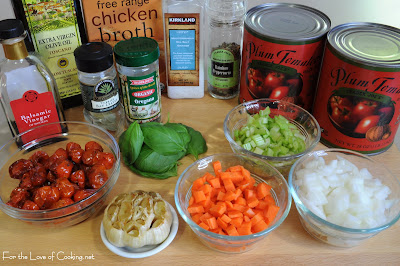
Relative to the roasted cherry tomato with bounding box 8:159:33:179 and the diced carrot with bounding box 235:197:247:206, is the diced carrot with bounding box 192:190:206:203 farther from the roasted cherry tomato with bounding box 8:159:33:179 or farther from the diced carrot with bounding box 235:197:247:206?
the roasted cherry tomato with bounding box 8:159:33:179

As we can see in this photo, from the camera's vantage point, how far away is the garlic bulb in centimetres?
88

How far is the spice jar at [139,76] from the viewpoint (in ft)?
3.54

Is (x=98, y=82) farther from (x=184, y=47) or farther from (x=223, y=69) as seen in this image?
(x=223, y=69)

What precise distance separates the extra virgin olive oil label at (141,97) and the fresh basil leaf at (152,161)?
134mm

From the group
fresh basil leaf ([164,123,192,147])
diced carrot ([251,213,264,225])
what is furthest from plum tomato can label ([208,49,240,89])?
diced carrot ([251,213,264,225])

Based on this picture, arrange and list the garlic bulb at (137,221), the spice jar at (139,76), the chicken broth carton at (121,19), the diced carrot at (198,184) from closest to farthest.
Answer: the garlic bulb at (137,221) → the diced carrot at (198,184) → the spice jar at (139,76) → the chicken broth carton at (121,19)

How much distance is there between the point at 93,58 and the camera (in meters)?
1.06

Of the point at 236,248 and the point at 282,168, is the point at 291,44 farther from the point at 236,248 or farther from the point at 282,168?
Answer: the point at 236,248

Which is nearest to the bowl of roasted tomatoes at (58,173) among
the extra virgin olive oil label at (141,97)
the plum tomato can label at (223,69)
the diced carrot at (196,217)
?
the extra virgin olive oil label at (141,97)

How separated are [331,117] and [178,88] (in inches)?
20.9

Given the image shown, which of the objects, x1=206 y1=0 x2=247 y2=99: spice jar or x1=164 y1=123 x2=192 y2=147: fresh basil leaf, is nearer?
x1=164 y1=123 x2=192 y2=147: fresh basil leaf

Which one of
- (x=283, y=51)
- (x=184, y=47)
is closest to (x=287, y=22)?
(x=283, y=51)

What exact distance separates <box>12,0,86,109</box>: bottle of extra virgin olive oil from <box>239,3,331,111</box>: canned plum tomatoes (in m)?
0.52

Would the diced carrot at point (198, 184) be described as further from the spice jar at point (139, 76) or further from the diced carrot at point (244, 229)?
the spice jar at point (139, 76)
